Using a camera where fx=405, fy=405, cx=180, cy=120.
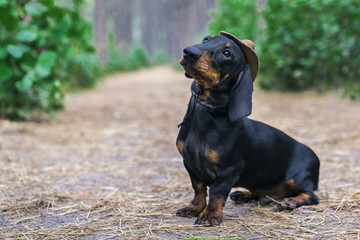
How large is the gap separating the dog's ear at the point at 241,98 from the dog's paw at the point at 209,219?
543 mm

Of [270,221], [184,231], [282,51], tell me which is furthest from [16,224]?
[282,51]

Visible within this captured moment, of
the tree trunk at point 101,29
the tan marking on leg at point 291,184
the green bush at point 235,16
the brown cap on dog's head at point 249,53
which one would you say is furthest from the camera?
the tree trunk at point 101,29

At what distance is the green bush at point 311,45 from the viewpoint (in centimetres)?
720

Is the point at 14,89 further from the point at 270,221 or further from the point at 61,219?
the point at 270,221

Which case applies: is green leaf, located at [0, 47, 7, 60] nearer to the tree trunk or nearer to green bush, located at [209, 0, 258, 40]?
green bush, located at [209, 0, 258, 40]

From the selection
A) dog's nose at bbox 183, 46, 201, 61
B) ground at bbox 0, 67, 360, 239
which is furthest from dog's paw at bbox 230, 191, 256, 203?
dog's nose at bbox 183, 46, 201, 61

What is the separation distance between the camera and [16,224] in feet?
7.53

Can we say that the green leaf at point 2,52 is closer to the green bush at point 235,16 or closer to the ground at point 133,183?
the ground at point 133,183

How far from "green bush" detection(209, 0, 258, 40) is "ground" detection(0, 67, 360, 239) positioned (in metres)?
5.60

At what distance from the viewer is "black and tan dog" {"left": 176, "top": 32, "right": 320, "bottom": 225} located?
2.11 m

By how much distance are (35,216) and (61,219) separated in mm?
165

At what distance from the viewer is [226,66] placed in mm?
2127

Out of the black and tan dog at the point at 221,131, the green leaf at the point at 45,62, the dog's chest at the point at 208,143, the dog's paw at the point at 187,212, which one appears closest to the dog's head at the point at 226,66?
the black and tan dog at the point at 221,131

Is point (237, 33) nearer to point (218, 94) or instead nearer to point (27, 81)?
point (27, 81)
